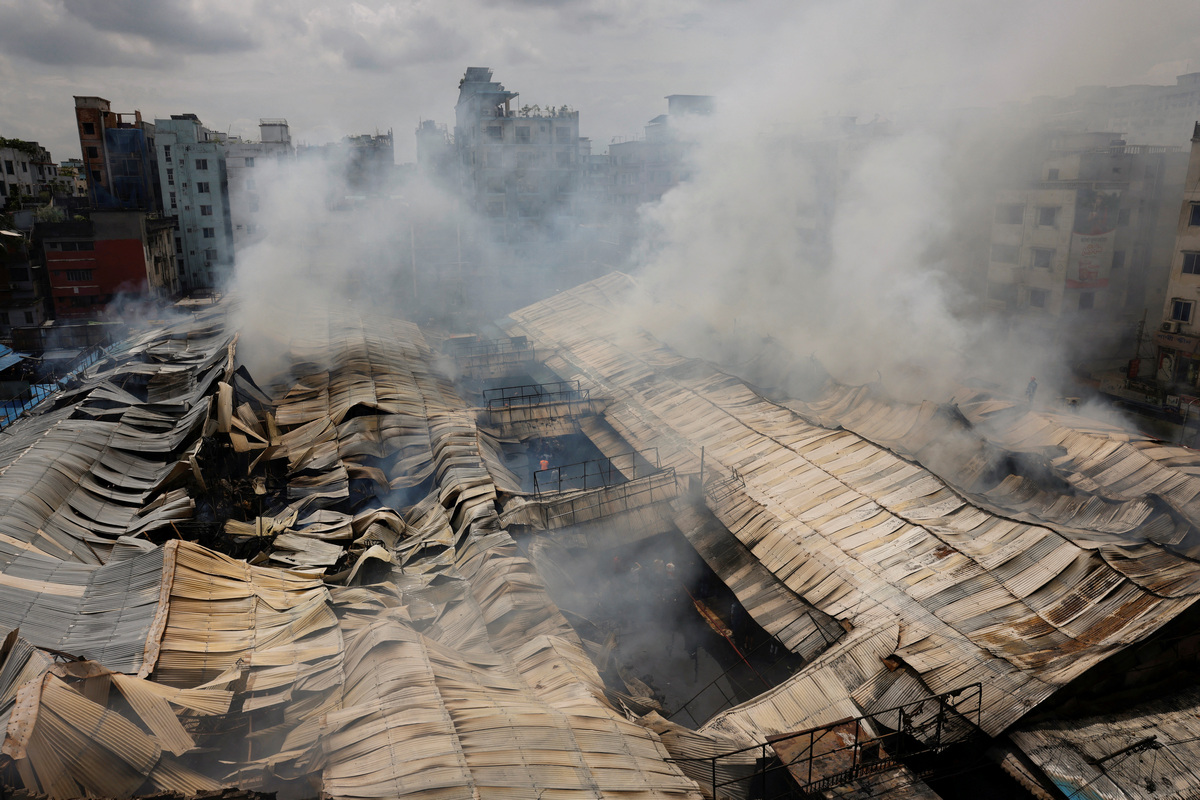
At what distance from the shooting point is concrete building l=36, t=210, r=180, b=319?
142 ft

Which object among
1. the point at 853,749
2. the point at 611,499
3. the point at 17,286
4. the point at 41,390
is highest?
the point at 17,286

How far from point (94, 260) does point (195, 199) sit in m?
15.6

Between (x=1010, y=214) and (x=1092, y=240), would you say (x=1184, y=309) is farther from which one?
(x=1010, y=214)

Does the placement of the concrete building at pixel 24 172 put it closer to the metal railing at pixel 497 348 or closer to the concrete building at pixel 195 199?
the concrete building at pixel 195 199

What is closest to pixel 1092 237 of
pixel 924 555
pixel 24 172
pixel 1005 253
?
pixel 1005 253

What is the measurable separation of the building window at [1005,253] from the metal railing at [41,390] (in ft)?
141

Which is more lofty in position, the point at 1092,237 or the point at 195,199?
the point at 195,199

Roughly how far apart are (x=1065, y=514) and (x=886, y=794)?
9.17 metres

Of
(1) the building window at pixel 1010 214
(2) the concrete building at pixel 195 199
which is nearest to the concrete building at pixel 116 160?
(2) the concrete building at pixel 195 199

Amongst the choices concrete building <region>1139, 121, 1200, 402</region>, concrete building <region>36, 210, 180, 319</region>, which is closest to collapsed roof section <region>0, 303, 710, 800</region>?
concrete building <region>36, 210, 180, 319</region>

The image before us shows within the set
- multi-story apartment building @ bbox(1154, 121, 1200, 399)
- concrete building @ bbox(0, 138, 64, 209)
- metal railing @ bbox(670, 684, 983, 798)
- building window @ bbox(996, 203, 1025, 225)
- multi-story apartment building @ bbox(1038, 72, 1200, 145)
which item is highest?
multi-story apartment building @ bbox(1038, 72, 1200, 145)

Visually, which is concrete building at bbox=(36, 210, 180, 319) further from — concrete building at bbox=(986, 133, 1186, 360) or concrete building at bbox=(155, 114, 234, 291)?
concrete building at bbox=(986, 133, 1186, 360)

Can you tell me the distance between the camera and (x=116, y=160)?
58.3 m

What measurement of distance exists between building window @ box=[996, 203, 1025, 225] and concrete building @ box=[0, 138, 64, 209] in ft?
199
